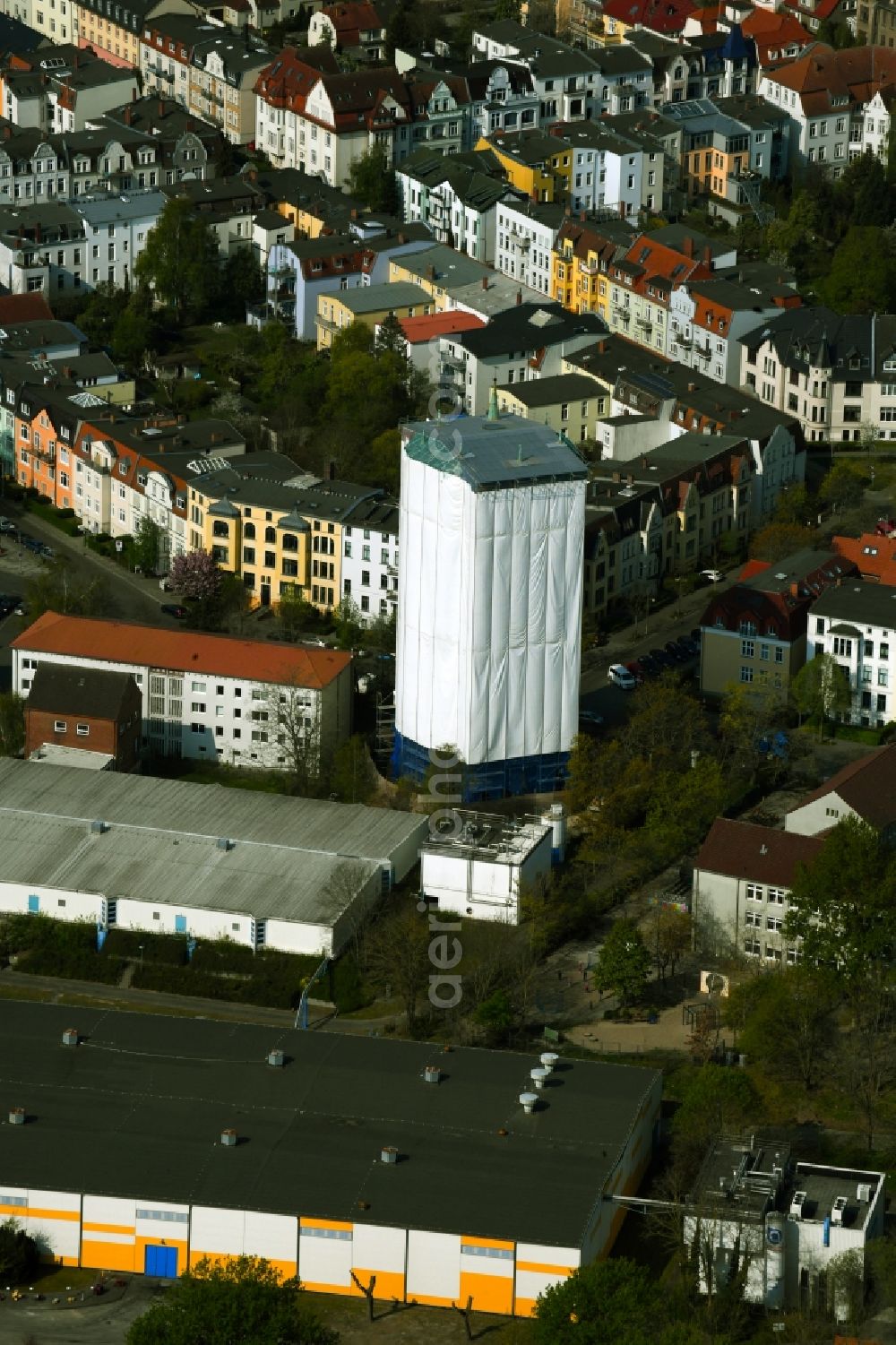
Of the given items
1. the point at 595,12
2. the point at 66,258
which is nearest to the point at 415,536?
the point at 66,258

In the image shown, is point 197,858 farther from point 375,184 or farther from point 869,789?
point 375,184

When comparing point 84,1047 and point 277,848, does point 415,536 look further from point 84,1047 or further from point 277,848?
point 84,1047

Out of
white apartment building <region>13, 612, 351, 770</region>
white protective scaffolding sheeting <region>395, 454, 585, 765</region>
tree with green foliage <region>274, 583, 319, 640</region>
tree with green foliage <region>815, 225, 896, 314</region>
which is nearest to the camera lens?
white protective scaffolding sheeting <region>395, 454, 585, 765</region>

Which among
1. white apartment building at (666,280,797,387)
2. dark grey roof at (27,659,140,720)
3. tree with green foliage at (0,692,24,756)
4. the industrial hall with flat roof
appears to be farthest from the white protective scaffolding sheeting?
white apartment building at (666,280,797,387)

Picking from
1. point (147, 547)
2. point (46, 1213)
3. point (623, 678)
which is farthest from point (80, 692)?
point (46, 1213)

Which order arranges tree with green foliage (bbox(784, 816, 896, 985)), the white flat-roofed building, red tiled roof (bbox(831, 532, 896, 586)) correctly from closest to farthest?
tree with green foliage (bbox(784, 816, 896, 985)) < the white flat-roofed building < red tiled roof (bbox(831, 532, 896, 586))

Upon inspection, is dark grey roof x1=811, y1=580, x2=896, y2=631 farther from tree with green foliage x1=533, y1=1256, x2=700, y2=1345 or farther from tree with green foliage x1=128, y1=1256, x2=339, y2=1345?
tree with green foliage x1=128, y1=1256, x2=339, y2=1345
